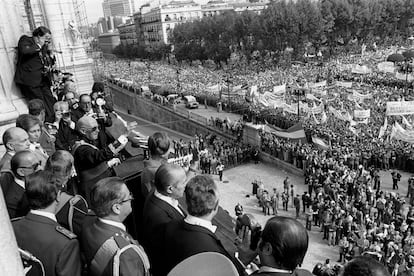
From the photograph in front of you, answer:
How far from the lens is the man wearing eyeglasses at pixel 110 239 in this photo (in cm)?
276

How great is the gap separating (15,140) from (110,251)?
226 centimetres

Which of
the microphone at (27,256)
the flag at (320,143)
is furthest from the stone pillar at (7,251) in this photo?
the flag at (320,143)

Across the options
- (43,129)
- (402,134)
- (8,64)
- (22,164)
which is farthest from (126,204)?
(402,134)

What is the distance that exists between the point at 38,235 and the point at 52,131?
408 cm

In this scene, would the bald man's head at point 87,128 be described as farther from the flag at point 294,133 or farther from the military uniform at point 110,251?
the flag at point 294,133

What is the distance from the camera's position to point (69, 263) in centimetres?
289

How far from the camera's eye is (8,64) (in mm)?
6273

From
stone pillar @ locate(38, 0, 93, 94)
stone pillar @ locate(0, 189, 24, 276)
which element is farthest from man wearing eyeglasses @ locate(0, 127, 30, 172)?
stone pillar @ locate(38, 0, 93, 94)

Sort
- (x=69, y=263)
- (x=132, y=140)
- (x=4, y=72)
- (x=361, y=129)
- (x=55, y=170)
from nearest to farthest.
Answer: (x=69, y=263), (x=55, y=170), (x=4, y=72), (x=132, y=140), (x=361, y=129)

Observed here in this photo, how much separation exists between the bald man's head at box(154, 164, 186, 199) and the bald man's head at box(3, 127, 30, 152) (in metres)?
1.81

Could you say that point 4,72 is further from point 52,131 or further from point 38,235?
point 38,235

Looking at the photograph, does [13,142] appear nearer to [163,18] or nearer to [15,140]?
[15,140]

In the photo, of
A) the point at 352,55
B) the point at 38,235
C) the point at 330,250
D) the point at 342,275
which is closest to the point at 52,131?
the point at 38,235

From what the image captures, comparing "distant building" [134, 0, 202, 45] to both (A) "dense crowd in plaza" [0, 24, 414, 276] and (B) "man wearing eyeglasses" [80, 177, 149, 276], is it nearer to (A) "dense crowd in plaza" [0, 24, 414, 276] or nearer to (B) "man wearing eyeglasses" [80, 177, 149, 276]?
(A) "dense crowd in plaza" [0, 24, 414, 276]
